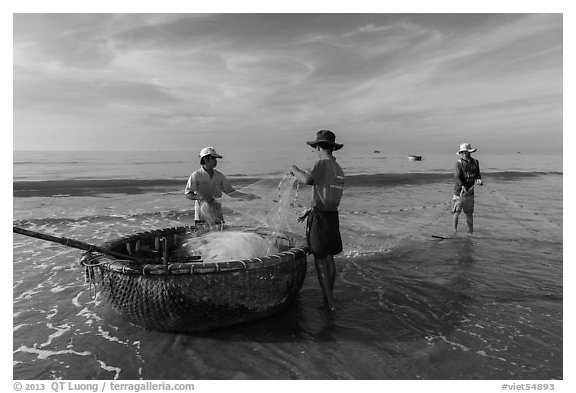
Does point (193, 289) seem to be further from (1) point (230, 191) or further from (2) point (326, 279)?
(1) point (230, 191)

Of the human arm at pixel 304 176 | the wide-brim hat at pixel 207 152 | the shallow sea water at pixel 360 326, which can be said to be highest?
the wide-brim hat at pixel 207 152

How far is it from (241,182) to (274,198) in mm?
21676

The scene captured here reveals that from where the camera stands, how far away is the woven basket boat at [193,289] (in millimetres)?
4191

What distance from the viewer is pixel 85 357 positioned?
4.13 m

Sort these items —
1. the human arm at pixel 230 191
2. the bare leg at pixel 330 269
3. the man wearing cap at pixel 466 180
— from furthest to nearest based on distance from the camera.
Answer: the man wearing cap at pixel 466 180 → the human arm at pixel 230 191 → the bare leg at pixel 330 269

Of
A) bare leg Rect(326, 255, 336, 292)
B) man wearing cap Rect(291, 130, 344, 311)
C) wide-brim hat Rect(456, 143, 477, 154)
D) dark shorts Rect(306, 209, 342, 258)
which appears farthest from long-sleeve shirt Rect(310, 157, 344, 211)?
wide-brim hat Rect(456, 143, 477, 154)

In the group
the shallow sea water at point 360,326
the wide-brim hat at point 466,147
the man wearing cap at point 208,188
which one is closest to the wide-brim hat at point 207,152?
the man wearing cap at point 208,188

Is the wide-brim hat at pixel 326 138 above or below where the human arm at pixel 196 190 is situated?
above

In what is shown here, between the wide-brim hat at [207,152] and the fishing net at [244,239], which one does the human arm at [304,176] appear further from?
the wide-brim hat at [207,152]

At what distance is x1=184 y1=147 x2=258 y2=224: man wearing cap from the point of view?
6254 millimetres

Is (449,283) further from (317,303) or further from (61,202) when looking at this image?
(61,202)

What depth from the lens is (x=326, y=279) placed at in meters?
5.26

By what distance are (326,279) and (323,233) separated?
26.8 inches

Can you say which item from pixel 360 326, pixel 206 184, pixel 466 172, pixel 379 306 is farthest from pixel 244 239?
pixel 466 172
